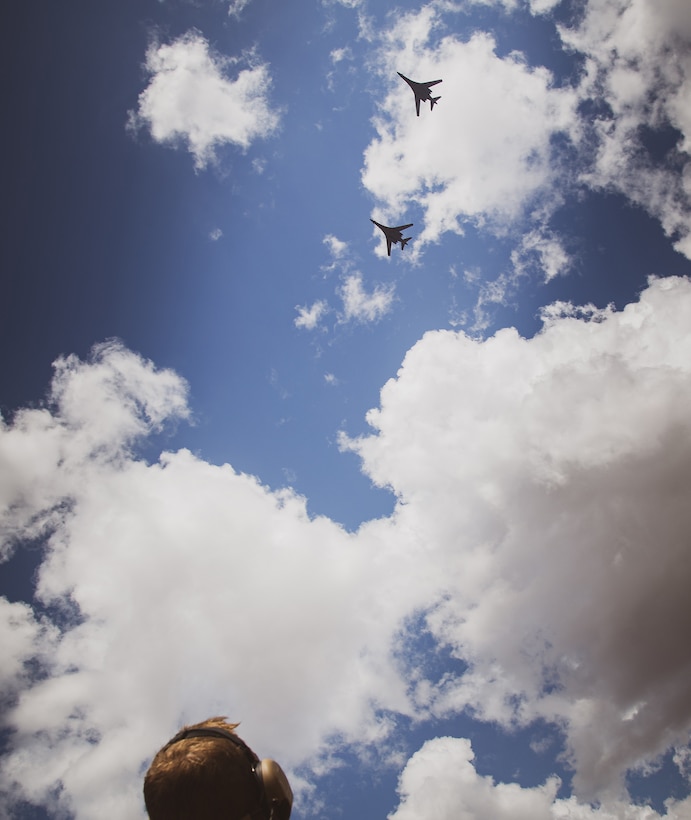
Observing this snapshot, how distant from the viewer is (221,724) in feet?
10.6

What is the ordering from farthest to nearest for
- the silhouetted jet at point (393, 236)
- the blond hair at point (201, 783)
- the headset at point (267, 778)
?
the silhouetted jet at point (393, 236)
the headset at point (267, 778)
the blond hair at point (201, 783)

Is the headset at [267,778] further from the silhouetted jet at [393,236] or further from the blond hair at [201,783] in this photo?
the silhouetted jet at [393,236]

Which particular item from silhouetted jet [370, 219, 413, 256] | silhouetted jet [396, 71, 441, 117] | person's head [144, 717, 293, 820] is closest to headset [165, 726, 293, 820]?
person's head [144, 717, 293, 820]

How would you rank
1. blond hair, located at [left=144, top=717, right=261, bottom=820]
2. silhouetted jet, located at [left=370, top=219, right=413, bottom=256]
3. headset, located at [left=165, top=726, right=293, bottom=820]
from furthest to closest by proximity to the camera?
silhouetted jet, located at [left=370, top=219, right=413, bottom=256]
headset, located at [left=165, top=726, right=293, bottom=820]
blond hair, located at [left=144, top=717, right=261, bottom=820]

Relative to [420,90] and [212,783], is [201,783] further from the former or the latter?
[420,90]

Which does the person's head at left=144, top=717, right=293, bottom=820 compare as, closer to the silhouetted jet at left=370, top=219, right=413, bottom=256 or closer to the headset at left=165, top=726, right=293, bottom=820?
the headset at left=165, top=726, right=293, bottom=820

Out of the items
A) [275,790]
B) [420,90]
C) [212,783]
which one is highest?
[420,90]

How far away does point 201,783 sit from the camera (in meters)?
2.59

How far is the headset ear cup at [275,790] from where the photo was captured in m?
2.70

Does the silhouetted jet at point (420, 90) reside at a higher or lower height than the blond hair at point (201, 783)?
higher

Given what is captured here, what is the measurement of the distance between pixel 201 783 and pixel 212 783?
0.24 ft

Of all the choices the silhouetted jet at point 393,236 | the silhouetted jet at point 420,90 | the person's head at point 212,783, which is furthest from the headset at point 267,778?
the silhouetted jet at point 420,90

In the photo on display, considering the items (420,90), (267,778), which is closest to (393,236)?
(420,90)

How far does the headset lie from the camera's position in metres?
2.69
